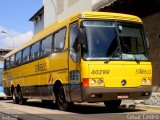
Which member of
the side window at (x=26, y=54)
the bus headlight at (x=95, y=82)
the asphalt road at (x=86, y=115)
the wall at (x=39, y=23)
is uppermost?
the wall at (x=39, y=23)

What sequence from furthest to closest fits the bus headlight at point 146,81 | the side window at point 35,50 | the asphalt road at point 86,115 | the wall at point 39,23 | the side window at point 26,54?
1. the wall at point 39,23
2. the side window at point 26,54
3. the side window at point 35,50
4. the bus headlight at point 146,81
5. the asphalt road at point 86,115

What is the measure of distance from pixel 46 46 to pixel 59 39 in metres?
1.77

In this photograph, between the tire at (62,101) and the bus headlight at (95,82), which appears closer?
the bus headlight at (95,82)

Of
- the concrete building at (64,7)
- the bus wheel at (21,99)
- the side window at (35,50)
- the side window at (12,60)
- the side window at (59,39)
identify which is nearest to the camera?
the side window at (59,39)

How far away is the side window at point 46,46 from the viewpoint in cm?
1686

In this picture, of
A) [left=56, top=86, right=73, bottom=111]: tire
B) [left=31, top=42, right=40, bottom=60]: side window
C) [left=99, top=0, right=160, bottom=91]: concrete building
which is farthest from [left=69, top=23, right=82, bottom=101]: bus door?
[left=99, top=0, right=160, bottom=91]: concrete building

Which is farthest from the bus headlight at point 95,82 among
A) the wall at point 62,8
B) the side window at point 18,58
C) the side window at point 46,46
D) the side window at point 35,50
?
the wall at point 62,8

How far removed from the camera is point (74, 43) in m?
14.1

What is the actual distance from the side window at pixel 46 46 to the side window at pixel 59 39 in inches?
24.4

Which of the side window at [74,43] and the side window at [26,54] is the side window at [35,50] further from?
the side window at [74,43]

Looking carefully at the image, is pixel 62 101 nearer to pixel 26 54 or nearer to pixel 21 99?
pixel 26 54

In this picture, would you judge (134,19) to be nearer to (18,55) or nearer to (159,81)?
(159,81)

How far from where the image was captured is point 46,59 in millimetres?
17125

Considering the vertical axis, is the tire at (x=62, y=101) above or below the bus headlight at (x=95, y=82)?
below
